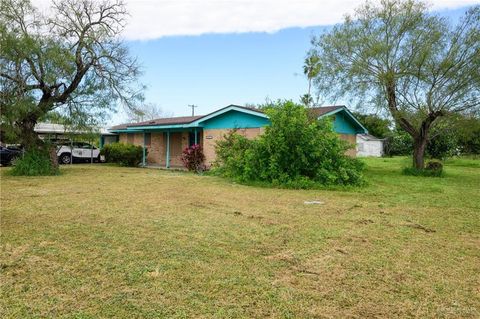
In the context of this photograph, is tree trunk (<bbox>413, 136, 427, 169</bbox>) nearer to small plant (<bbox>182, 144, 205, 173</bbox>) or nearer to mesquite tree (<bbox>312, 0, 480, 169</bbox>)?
mesquite tree (<bbox>312, 0, 480, 169</bbox>)

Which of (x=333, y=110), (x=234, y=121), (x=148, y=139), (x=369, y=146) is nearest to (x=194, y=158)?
(x=234, y=121)

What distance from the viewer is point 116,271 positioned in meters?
3.74

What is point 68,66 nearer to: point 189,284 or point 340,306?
point 189,284

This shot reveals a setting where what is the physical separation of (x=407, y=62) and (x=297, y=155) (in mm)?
6988

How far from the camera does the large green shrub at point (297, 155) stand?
1149 cm

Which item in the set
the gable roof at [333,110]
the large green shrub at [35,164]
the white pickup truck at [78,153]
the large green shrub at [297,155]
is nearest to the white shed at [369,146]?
the gable roof at [333,110]

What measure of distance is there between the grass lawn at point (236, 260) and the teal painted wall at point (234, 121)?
350 inches

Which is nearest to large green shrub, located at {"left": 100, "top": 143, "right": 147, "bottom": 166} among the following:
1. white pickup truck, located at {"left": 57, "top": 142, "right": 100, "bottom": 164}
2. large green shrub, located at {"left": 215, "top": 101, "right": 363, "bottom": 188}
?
white pickup truck, located at {"left": 57, "top": 142, "right": 100, "bottom": 164}

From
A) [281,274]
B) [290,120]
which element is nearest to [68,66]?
[290,120]

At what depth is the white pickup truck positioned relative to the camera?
73.3 feet

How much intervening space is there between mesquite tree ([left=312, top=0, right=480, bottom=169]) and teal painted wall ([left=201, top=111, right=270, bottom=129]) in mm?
3349

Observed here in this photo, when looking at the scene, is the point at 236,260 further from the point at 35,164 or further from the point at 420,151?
the point at 420,151

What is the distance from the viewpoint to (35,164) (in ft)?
46.8

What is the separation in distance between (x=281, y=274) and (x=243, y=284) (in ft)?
1.60
